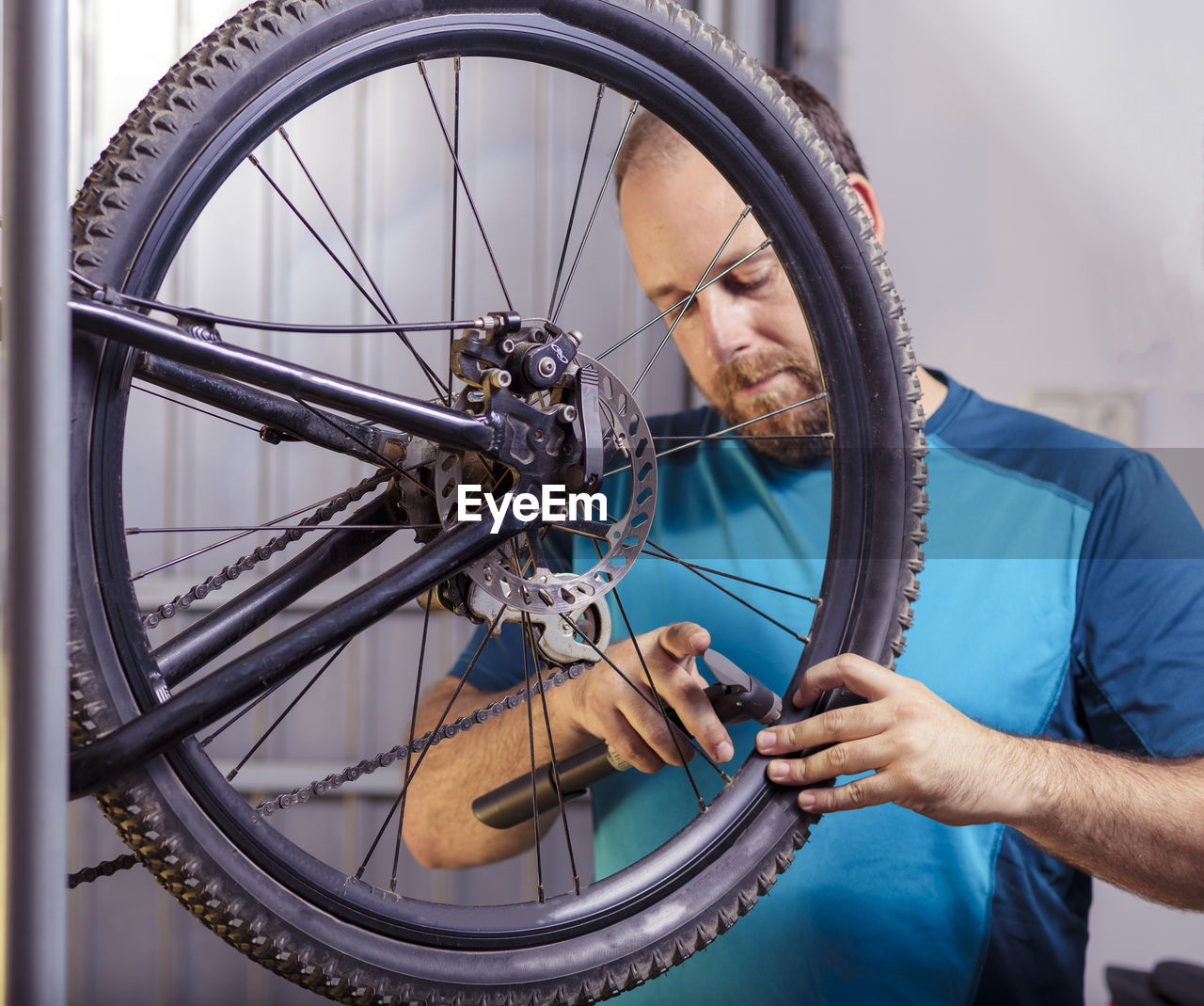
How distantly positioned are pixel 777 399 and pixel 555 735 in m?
0.34

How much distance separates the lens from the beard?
81cm

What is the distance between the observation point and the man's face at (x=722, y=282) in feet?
2.62

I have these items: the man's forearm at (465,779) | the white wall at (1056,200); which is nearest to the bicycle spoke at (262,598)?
the man's forearm at (465,779)

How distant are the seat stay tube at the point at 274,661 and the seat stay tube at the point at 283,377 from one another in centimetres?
5

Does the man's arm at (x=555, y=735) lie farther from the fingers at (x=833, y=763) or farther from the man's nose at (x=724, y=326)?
the man's nose at (x=724, y=326)

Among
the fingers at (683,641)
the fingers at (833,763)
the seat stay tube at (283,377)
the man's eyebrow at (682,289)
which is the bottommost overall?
the fingers at (833,763)

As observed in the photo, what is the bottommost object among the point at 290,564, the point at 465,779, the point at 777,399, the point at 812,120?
the point at 465,779

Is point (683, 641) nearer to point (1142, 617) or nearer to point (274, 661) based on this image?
point (274, 661)

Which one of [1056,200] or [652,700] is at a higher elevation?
[1056,200]

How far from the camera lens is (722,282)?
0.80 m

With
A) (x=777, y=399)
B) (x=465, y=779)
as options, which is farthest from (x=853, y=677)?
(x=465, y=779)

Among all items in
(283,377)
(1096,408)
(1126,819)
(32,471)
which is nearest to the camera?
(32,471)

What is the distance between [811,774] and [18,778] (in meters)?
0.38

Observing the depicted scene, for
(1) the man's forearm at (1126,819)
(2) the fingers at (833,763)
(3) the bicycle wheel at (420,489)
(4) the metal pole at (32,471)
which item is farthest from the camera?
(1) the man's forearm at (1126,819)
